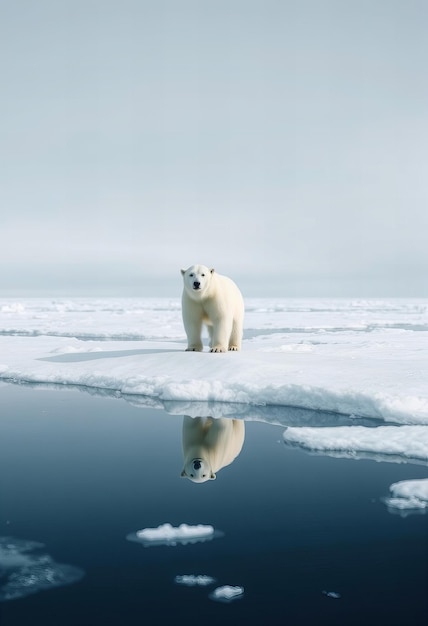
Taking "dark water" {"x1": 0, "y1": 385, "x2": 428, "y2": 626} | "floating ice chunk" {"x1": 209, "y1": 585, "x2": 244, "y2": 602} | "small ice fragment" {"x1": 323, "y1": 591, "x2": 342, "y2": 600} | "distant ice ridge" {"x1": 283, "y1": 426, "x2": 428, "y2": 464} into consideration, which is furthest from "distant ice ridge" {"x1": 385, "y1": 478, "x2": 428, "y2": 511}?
"floating ice chunk" {"x1": 209, "y1": 585, "x2": 244, "y2": 602}

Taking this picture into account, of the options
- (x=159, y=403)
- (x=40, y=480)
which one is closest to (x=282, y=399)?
(x=159, y=403)

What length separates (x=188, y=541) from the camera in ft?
9.07

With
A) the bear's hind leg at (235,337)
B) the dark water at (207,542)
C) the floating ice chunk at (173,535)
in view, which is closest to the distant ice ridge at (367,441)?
the dark water at (207,542)

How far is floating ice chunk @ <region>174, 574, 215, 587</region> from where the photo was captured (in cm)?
235

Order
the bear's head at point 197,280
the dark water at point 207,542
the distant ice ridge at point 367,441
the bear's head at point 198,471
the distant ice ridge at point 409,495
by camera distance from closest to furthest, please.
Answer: the dark water at point 207,542, the distant ice ridge at point 409,495, the bear's head at point 198,471, the distant ice ridge at point 367,441, the bear's head at point 197,280

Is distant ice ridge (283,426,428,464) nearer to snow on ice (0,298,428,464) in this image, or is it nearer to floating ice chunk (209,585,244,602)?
snow on ice (0,298,428,464)

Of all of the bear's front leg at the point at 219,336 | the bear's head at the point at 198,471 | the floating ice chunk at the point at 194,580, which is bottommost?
the floating ice chunk at the point at 194,580

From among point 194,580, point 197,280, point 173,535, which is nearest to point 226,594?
point 194,580

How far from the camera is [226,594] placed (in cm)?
227

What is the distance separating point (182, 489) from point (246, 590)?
125 centimetres

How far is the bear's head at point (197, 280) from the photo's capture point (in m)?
7.61

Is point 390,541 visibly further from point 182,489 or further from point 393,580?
point 182,489

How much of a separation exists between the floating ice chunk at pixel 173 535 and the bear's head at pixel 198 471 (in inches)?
33.0

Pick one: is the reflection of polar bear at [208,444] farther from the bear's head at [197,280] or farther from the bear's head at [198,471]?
the bear's head at [197,280]
